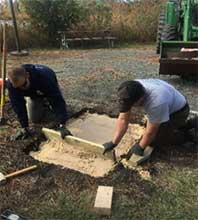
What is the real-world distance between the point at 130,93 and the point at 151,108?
0.95 feet

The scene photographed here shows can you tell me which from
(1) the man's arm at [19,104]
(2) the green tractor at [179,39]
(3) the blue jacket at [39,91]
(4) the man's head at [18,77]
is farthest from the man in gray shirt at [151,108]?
(2) the green tractor at [179,39]

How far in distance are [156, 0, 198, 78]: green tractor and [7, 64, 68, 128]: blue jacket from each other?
9.43ft

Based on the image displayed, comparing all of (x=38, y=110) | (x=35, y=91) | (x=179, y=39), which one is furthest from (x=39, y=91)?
(x=179, y=39)

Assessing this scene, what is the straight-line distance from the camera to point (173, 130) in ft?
13.1

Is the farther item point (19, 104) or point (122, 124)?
point (19, 104)

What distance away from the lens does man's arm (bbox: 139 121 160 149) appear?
350cm

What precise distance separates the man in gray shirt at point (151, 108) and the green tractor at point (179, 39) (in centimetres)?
285

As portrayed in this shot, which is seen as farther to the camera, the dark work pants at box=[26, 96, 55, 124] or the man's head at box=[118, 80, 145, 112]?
the dark work pants at box=[26, 96, 55, 124]

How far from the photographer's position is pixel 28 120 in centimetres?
486

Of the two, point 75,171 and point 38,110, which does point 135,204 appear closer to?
point 75,171

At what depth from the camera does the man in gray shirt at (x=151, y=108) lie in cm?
335

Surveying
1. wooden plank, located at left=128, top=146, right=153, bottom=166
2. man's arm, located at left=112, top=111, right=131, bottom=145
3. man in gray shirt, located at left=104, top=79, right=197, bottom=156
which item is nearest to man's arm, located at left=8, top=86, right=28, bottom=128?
man in gray shirt, located at left=104, top=79, right=197, bottom=156

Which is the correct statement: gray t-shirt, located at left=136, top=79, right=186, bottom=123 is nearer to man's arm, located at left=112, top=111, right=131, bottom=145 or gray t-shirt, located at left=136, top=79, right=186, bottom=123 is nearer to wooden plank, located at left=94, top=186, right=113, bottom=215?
man's arm, located at left=112, top=111, right=131, bottom=145

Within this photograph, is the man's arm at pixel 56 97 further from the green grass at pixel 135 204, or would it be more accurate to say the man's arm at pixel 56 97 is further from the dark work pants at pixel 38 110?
the green grass at pixel 135 204
